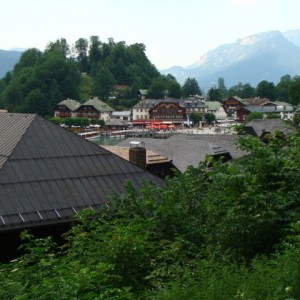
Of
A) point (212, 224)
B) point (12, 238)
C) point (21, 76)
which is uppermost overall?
point (21, 76)

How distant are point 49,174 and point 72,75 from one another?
145083mm

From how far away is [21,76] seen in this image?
153750 mm

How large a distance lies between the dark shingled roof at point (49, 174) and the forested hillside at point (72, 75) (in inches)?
4893

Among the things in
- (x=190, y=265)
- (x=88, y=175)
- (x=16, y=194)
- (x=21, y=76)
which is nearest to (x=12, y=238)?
(x=16, y=194)

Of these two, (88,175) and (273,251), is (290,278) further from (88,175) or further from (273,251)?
(88,175)

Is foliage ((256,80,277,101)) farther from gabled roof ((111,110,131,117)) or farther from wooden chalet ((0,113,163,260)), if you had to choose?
wooden chalet ((0,113,163,260))

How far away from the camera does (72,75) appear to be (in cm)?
15750

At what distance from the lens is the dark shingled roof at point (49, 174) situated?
13797mm

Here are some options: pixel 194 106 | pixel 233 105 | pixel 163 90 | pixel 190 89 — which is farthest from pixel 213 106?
pixel 190 89

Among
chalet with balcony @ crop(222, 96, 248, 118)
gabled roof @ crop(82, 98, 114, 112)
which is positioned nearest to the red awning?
gabled roof @ crop(82, 98, 114, 112)

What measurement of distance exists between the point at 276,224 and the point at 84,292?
10.9 feet

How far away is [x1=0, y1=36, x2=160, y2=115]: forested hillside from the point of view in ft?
479

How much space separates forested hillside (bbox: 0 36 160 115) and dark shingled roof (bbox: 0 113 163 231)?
408ft

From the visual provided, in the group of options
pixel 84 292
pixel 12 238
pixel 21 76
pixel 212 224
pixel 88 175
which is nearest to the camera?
pixel 84 292
